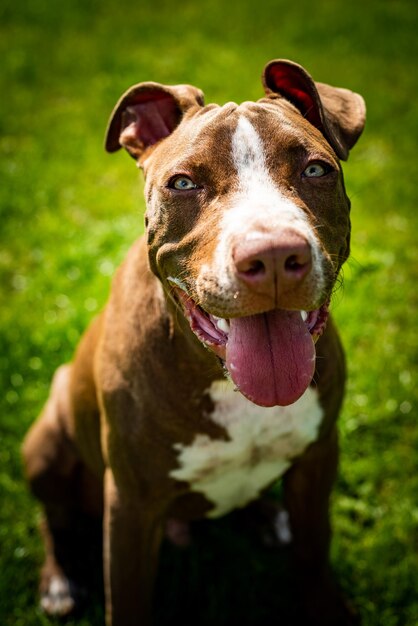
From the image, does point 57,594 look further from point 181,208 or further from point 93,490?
point 181,208

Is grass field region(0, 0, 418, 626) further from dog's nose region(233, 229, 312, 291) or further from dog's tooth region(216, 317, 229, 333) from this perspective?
dog's nose region(233, 229, 312, 291)

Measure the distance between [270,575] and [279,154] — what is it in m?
2.58

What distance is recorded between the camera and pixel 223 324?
2490 mm

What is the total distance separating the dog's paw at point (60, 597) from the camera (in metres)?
3.81

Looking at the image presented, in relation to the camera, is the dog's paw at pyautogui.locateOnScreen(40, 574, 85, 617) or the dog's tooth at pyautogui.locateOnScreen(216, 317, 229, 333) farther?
the dog's paw at pyautogui.locateOnScreen(40, 574, 85, 617)

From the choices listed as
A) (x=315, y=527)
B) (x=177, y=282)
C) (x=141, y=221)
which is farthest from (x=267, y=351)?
(x=141, y=221)

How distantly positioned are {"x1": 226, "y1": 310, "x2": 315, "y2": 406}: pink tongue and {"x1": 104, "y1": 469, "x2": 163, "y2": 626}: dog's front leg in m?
0.92

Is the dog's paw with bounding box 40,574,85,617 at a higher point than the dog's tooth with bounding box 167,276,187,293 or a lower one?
lower

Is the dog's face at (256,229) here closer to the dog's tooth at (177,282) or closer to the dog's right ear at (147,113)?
the dog's tooth at (177,282)

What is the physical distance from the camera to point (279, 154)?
2.45m

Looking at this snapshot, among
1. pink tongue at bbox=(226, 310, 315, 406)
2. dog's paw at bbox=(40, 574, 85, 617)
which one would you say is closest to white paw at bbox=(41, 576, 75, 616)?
A: dog's paw at bbox=(40, 574, 85, 617)

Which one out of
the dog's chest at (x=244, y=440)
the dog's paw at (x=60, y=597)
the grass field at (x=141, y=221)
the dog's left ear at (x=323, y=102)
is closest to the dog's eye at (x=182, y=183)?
the dog's left ear at (x=323, y=102)

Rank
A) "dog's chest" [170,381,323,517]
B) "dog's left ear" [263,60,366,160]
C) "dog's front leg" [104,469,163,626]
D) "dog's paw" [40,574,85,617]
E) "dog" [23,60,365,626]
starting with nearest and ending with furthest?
"dog" [23,60,365,626], "dog's left ear" [263,60,366,160], "dog's chest" [170,381,323,517], "dog's front leg" [104,469,163,626], "dog's paw" [40,574,85,617]

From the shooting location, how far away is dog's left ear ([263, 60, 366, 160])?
2.66m
